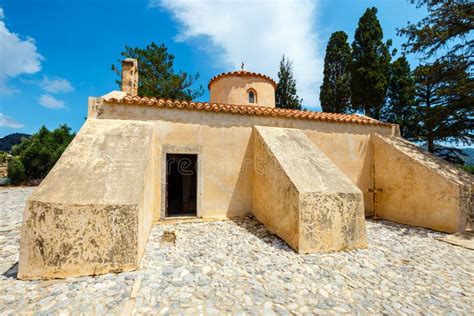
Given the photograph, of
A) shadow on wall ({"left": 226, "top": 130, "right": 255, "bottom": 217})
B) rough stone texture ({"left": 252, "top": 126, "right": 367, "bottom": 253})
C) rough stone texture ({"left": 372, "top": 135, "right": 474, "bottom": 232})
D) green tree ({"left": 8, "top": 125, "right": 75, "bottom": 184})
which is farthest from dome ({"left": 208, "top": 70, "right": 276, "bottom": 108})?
green tree ({"left": 8, "top": 125, "right": 75, "bottom": 184})

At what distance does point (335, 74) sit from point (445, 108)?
30.4 ft

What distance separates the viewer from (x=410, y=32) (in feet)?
24.7

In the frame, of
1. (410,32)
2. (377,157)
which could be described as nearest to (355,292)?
(377,157)

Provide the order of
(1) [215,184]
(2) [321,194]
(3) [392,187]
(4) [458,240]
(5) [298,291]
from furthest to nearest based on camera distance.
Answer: (3) [392,187]
(1) [215,184]
(4) [458,240]
(2) [321,194]
(5) [298,291]

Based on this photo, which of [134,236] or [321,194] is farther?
[321,194]

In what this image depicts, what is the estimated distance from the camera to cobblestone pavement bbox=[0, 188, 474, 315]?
2.83 meters

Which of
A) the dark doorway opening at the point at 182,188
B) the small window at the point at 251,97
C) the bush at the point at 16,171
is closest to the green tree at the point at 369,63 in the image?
the small window at the point at 251,97

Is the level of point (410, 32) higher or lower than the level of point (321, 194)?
higher

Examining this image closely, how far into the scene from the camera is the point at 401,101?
17.2 m

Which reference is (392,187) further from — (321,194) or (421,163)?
(321,194)

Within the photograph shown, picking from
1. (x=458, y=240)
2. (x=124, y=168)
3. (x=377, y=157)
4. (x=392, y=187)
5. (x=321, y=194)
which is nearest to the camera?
(x=124, y=168)

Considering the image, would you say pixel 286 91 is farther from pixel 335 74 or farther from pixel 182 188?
pixel 182 188

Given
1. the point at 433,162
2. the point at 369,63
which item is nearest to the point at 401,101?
the point at 369,63

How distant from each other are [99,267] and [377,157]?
348 inches
